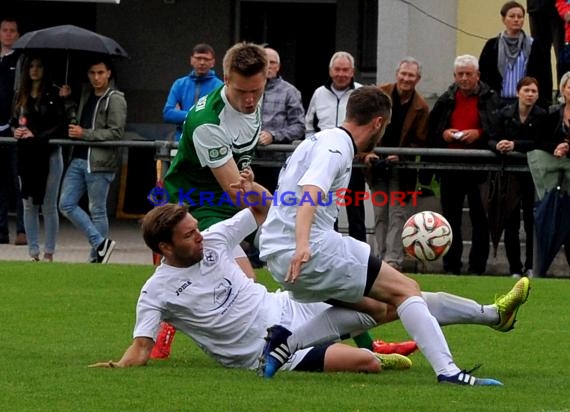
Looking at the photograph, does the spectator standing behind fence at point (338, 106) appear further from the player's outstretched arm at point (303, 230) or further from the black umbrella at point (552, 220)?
the player's outstretched arm at point (303, 230)

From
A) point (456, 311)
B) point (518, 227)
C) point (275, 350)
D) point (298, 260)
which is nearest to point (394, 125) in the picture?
point (518, 227)

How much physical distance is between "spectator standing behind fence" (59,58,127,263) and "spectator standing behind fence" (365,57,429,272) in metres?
2.77

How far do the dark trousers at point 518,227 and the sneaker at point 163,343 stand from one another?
A: 621cm

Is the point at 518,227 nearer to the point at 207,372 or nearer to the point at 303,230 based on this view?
the point at 207,372

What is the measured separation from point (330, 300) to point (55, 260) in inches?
330

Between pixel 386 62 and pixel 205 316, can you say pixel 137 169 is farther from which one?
pixel 205 316

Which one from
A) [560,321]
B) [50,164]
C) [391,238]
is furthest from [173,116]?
[560,321]

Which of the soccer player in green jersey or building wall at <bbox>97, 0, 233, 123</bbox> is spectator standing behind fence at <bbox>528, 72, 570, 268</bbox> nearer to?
the soccer player in green jersey

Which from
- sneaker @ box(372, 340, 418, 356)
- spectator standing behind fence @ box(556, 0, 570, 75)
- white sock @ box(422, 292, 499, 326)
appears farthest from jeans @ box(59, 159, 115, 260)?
white sock @ box(422, 292, 499, 326)

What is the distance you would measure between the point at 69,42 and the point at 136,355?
31.5 ft

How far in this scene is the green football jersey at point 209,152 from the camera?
9.31 m

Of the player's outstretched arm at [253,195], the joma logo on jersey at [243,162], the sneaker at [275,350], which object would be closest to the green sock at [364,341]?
the player's outstretched arm at [253,195]

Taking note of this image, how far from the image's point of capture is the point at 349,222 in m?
15.5

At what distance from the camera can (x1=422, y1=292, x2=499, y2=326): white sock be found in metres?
8.85
